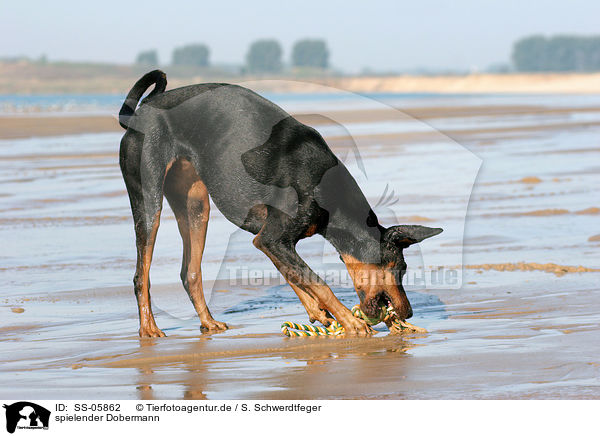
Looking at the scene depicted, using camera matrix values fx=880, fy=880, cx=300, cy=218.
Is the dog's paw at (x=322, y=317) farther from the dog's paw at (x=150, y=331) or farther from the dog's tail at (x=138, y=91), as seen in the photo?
the dog's tail at (x=138, y=91)

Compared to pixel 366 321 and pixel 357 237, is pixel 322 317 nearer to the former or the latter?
pixel 366 321

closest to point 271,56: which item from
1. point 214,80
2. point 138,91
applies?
point 214,80

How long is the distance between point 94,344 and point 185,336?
730 millimetres

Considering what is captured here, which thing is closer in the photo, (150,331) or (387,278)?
(387,278)

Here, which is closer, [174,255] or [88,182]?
[174,255]

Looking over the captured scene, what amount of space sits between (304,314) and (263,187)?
50.7 inches

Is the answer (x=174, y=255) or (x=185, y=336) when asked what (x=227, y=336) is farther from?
(x=174, y=255)

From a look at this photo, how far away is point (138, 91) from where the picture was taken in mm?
7293

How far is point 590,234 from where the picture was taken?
1027cm

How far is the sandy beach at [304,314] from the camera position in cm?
521

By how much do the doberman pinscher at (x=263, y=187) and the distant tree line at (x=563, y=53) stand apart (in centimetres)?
16181
